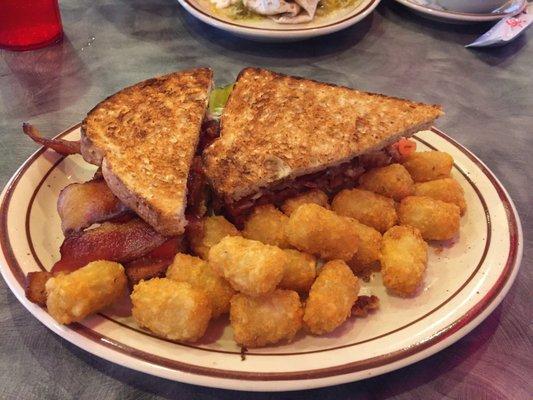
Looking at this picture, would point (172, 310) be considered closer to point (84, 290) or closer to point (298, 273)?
point (84, 290)

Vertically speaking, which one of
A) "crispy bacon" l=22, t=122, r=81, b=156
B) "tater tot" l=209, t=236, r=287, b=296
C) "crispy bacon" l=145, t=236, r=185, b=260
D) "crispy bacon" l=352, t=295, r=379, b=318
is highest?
"tater tot" l=209, t=236, r=287, b=296

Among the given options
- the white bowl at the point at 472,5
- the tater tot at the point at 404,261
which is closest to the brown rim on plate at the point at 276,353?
the tater tot at the point at 404,261

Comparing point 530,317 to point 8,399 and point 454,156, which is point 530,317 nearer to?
point 454,156

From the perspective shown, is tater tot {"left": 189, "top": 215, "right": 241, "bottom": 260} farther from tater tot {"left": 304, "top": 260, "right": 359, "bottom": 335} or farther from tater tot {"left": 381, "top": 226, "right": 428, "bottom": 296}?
tater tot {"left": 381, "top": 226, "right": 428, "bottom": 296}

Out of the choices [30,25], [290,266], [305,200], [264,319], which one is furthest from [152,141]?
[30,25]

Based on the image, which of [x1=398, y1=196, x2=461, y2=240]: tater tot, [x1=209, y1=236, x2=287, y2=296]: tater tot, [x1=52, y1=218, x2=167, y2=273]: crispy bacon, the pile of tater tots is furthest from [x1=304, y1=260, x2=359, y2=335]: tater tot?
[x1=52, y1=218, x2=167, y2=273]: crispy bacon

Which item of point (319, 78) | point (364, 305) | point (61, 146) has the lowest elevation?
point (319, 78)

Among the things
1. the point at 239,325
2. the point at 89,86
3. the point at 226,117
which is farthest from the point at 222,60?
the point at 239,325
